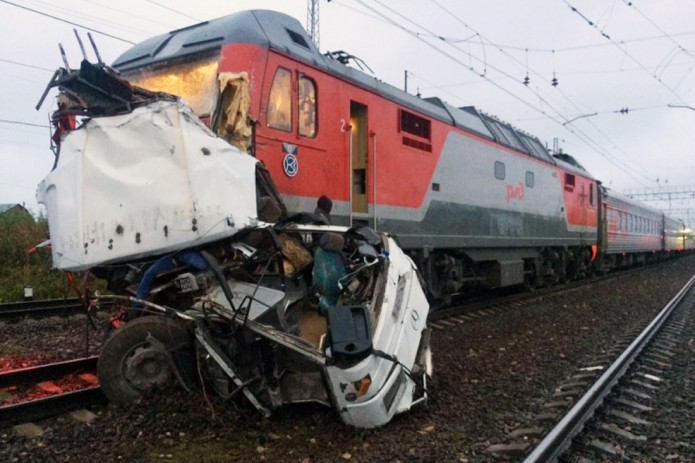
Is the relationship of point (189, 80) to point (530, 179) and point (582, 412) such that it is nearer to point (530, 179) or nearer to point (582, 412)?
point (582, 412)

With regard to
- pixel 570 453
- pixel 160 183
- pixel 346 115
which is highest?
pixel 346 115

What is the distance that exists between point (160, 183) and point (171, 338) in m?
1.15

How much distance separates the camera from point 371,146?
303 inches

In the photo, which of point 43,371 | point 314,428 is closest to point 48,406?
point 43,371

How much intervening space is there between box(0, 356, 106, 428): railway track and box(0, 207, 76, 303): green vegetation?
692 cm

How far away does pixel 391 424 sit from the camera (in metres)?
4.33

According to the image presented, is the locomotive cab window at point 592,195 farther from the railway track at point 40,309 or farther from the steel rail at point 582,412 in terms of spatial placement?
the railway track at point 40,309

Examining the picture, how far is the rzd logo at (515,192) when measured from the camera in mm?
11688

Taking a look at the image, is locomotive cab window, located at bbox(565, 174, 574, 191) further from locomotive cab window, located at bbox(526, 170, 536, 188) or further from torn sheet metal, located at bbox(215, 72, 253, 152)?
torn sheet metal, located at bbox(215, 72, 253, 152)

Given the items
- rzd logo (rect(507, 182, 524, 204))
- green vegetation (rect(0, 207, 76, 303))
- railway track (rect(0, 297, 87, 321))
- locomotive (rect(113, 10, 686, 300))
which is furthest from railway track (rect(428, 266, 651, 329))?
green vegetation (rect(0, 207, 76, 303))

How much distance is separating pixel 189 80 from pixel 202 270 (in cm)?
249

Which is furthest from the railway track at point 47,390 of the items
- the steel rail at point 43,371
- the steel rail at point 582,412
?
the steel rail at point 582,412

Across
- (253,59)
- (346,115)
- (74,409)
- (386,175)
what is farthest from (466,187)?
(74,409)

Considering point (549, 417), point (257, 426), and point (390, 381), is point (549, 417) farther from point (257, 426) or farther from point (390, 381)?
point (257, 426)
